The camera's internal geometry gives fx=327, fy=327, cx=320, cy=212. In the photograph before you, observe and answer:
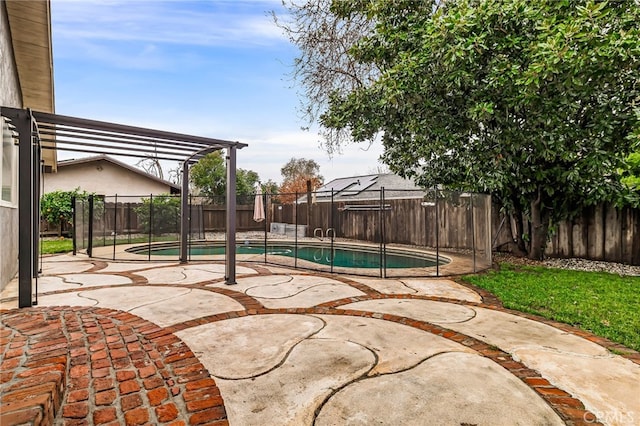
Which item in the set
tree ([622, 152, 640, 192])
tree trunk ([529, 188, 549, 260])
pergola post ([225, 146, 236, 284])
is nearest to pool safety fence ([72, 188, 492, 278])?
tree trunk ([529, 188, 549, 260])

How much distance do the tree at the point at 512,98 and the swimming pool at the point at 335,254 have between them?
82.5 inches

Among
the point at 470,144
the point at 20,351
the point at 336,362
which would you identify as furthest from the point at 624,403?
the point at 470,144

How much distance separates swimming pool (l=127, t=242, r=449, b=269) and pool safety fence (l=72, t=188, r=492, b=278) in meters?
0.03

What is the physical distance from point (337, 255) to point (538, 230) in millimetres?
5290

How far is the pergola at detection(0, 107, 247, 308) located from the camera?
328cm

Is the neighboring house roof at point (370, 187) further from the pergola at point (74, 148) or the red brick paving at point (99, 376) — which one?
the red brick paving at point (99, 376)

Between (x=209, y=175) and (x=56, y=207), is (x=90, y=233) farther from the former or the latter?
(x=209, y=175)

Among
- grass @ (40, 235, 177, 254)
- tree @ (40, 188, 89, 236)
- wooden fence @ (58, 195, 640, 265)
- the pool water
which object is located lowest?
the pool water

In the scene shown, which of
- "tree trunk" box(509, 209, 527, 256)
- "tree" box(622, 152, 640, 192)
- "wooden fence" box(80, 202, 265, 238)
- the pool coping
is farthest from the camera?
"wooden fence" box(80, 202, 265, 238)

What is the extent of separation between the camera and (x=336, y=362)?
2316 mm

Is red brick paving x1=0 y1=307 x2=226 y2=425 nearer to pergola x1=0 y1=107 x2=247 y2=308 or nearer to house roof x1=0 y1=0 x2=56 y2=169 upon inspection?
pergola x1=0 y1=107 x2=247 y2=308

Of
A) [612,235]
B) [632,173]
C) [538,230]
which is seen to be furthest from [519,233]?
[632,173]

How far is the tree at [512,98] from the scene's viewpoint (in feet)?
15.3

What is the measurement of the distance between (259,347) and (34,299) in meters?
3.03
